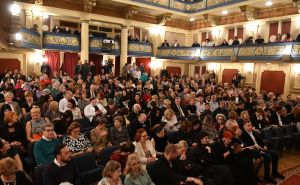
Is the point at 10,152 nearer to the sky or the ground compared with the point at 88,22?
nearer to the ground

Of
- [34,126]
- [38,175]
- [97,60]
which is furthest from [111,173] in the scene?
[97,60]

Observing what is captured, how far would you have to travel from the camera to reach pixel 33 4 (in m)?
13.6

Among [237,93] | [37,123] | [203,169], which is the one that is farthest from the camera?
[237,93]

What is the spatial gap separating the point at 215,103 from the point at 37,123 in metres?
5.93

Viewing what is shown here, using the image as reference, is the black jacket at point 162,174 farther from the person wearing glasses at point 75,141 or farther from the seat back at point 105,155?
the person wearing glasses at point 75,141

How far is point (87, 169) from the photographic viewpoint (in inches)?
157

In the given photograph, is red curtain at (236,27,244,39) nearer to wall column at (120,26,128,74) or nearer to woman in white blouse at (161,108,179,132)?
wall column at (120,26,128,74)

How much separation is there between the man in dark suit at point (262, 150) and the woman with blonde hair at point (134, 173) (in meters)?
2.81

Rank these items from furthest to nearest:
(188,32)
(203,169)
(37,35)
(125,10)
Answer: (188,32), (125,10), (37,35), (203,169)

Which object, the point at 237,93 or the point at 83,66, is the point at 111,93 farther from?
the point at 237,93

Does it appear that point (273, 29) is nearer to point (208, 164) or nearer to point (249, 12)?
point (249, 12)

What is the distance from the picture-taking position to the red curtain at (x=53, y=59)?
51.2 ft

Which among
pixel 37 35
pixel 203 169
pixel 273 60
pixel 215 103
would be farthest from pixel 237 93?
pixel 37 35

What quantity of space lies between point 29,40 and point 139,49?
741 cm
